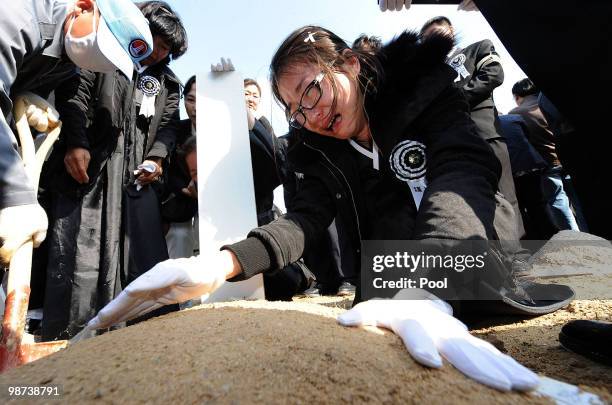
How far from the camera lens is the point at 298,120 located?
1.60m

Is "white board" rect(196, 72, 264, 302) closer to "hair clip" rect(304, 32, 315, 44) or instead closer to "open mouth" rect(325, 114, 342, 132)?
"open mouth" rect(325, 114, 342, 132)

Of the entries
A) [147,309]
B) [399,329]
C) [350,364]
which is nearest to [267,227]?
[147,309]

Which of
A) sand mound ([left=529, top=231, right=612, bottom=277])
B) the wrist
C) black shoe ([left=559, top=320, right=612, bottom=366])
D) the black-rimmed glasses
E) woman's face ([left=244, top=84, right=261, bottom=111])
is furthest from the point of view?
woman's face ([left=244, top=84, right=261, bottom=111])

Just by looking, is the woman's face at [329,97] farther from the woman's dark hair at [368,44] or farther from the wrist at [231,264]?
the wrist at [231,264]

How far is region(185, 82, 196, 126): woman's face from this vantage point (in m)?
2.69

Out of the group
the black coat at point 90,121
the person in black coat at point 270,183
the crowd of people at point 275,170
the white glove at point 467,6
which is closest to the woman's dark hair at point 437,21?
the crowd of people at point 275,170

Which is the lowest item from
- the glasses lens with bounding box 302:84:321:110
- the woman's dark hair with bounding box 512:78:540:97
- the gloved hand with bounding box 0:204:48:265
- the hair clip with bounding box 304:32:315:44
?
the gloved hand with bounding box 0:204:48:265

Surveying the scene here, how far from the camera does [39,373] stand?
69 centimetres

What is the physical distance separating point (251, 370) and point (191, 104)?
237cm

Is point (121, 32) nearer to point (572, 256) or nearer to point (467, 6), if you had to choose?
point (467, 6)

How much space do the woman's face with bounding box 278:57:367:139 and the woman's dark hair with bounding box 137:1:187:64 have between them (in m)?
1.36

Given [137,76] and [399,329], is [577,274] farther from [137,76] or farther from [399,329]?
[137,76]

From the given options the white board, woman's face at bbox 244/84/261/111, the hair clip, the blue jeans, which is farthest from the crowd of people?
the blue jeans

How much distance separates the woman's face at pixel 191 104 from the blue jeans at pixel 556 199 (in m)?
2.77
